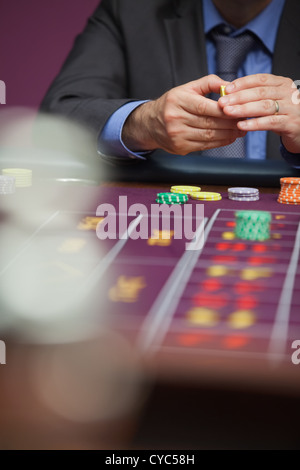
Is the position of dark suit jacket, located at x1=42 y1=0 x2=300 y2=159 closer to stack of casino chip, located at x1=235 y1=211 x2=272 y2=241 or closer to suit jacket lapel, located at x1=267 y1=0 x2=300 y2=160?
suit jacket lapel, located at x1=267 y1=0 x2=300 y2=160

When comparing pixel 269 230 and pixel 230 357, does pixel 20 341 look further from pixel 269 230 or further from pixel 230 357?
pixel 269 230

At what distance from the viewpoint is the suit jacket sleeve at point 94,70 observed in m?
2.27

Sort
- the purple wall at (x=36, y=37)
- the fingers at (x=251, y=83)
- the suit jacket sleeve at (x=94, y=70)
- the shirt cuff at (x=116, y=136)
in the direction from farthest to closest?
the purple wall at (x=36, y=37) → the suit jacket sleeve at (x=94, y=70) → the shirt cuff at (x=116, y=136) → the fingers at (x=251, y=83)

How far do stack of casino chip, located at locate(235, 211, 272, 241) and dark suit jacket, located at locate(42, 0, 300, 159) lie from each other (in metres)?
1.16

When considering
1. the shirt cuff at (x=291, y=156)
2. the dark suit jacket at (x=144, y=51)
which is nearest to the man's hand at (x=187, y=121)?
the shirt cuff at (x=291, y=156)

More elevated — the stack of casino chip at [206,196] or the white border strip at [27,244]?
the stack of casino chip at [206,196]

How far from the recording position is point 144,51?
2520 mm

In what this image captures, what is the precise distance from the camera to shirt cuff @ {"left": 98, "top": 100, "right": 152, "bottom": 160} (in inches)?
72.1

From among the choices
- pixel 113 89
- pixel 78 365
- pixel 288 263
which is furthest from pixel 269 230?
pixel 113 89

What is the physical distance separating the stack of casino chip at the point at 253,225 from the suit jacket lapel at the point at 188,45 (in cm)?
134

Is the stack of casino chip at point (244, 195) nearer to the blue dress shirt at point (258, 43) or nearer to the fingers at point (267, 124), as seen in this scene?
the fingers at point (267, 124)

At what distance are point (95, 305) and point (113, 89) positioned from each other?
1.97 m

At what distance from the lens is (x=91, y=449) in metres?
0.57

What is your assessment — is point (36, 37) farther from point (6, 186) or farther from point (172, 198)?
point (172, 198)
